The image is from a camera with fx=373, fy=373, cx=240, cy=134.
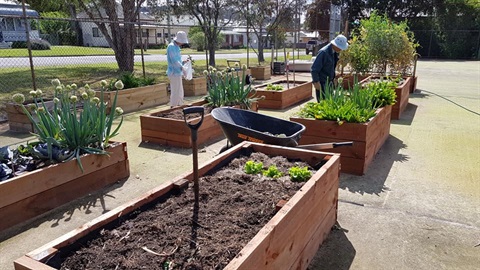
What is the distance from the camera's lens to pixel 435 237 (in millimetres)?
3303

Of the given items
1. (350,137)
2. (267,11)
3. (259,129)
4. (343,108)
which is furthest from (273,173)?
(267,11)

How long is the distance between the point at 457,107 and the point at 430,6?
27.4 meters

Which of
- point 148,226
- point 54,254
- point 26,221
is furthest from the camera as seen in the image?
point 26,221

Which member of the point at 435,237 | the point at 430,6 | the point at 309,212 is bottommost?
the point at 435,237

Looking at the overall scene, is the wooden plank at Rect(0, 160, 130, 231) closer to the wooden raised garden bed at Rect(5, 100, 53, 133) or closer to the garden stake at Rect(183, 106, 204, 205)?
the garden stake at Rect(183, 106, 204, 205)

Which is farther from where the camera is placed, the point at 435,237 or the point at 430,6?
the point at 430,6

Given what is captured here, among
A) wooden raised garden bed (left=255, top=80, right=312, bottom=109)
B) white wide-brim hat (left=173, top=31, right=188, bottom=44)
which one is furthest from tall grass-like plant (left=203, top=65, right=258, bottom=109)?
wooden raised garden bed (left=255, top=80, right=312, bottom=109)

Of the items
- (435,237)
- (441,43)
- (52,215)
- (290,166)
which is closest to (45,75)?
(52,215)

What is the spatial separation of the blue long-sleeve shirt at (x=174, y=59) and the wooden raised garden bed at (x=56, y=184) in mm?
3334

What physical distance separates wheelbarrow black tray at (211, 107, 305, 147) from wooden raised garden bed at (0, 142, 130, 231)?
1373mm

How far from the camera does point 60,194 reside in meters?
3.88

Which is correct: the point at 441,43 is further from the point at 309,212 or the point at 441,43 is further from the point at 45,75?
the point at 309,212

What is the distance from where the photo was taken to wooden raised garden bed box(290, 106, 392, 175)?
4.70 metres

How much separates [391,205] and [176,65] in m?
5.21
